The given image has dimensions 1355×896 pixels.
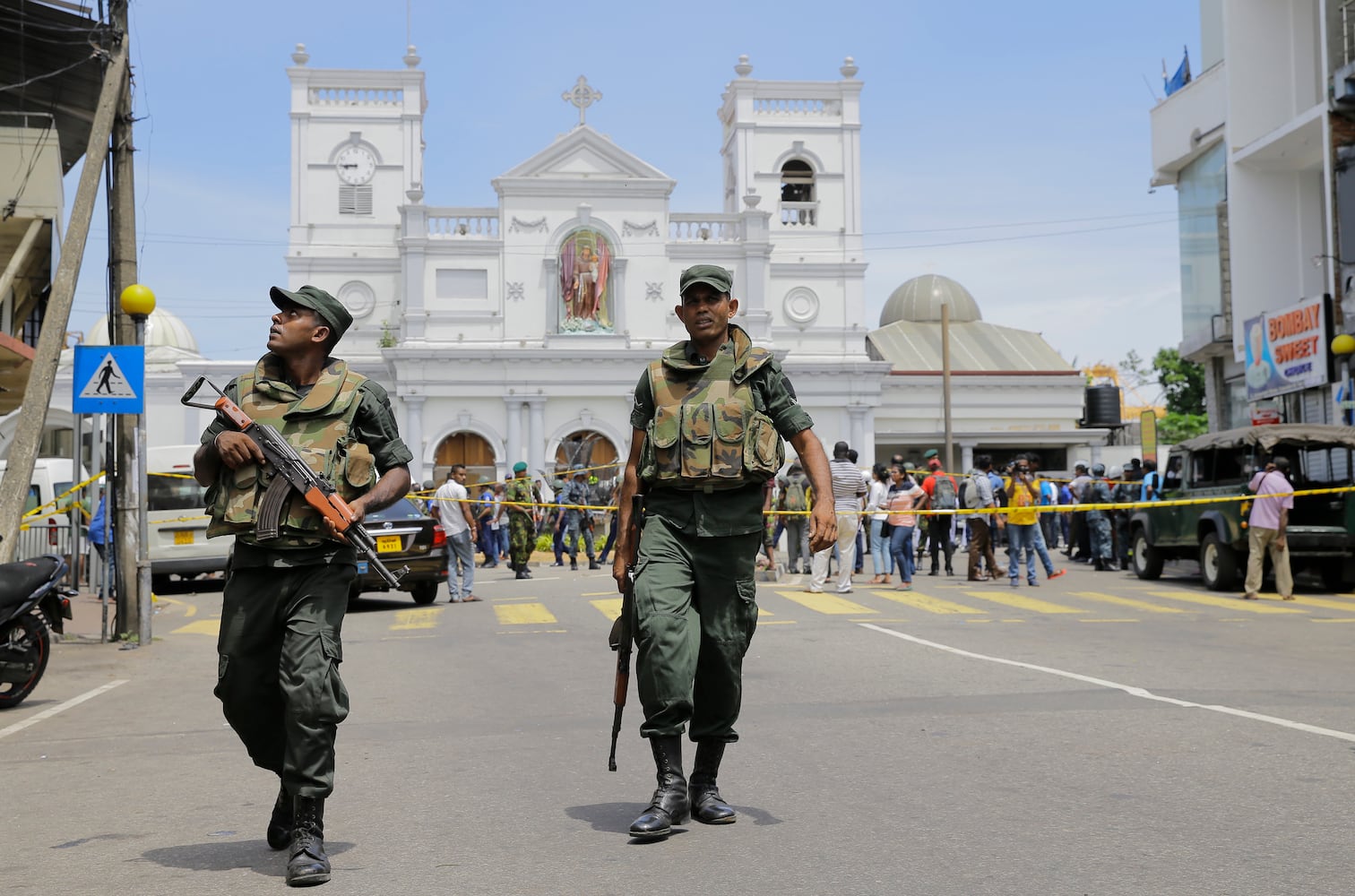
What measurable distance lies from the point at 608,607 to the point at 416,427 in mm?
33807

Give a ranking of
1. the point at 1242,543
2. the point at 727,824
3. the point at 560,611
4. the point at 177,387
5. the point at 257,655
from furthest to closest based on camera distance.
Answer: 1. the point at 177,387
2. the point at 1242,543
3. the point at 560,611
4. the point at 727,824
5. the point at 257,655

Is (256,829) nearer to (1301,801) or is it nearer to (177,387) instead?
(1301,801)

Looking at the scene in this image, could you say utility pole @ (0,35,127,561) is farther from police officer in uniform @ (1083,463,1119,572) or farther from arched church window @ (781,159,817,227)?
arched church window @ (781,159,817,227)

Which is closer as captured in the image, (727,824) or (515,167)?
(727,824)

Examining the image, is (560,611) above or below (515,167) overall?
below

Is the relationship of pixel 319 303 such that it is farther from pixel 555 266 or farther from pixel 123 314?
pixel 555 266

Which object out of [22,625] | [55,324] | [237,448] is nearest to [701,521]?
[237,448]

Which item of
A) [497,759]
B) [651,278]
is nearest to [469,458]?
[651,278]

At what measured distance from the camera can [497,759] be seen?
22.1 feet

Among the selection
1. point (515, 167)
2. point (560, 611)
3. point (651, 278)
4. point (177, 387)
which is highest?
point (515, 167)

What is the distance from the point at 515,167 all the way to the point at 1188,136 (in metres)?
24.9

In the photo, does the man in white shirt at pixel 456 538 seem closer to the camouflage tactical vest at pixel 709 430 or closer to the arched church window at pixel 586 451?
the camouflage tactical vest at pixel 709 430

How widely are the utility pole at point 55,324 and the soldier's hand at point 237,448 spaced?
7.76 meters

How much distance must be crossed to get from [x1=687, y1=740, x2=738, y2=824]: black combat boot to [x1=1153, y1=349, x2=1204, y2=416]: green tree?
64226 mm
